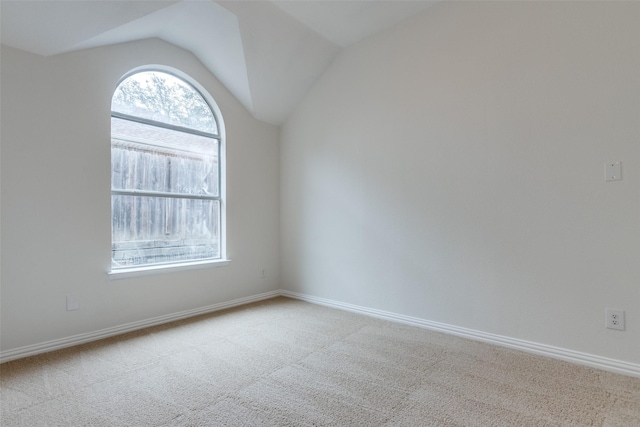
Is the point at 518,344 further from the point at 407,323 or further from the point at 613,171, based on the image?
the point at 613,171

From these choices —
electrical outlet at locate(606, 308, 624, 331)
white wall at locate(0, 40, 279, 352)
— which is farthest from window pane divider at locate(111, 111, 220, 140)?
electrical outlet at locate(606, 308, 624, 331)

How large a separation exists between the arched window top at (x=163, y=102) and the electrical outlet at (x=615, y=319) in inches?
145

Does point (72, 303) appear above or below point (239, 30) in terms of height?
below

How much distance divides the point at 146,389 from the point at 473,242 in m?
2.46

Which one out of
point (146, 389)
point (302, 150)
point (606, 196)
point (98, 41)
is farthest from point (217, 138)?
point (606, 196)

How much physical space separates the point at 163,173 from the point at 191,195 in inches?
13.5

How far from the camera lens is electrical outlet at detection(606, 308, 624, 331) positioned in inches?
82.4

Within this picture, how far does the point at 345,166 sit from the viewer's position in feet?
11.6

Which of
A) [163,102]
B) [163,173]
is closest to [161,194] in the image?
[163,173]

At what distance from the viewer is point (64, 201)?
8.34ft

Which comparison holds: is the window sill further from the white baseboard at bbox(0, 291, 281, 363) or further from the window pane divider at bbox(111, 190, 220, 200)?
the window pane divider at bbox(111, 190, 220, 200)

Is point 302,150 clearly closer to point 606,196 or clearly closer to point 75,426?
point 606,196

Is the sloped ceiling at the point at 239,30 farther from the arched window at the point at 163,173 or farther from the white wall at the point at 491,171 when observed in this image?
the arched window at the point at 163,173

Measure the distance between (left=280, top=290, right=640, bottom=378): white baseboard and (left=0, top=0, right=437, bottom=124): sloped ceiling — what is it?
251 cm
